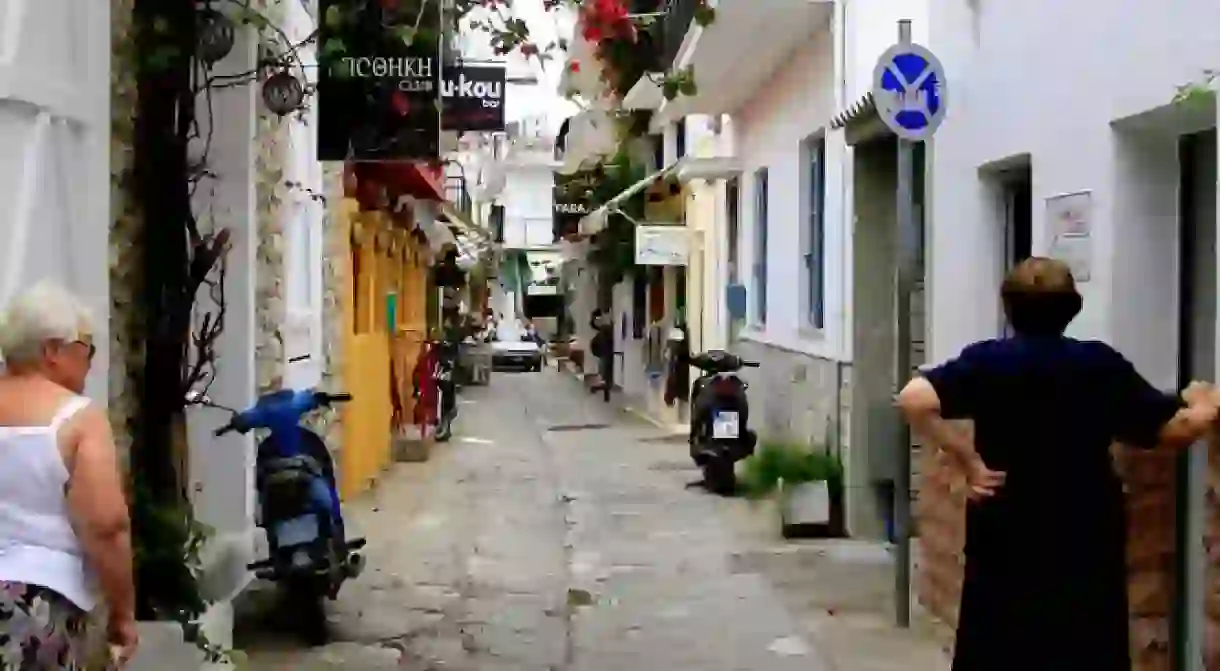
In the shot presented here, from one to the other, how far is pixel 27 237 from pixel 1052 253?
14.0 ft

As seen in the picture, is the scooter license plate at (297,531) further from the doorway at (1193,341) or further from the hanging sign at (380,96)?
the doorway at (1193,341)

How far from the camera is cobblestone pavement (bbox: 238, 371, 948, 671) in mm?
8875

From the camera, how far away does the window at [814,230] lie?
14.6 m

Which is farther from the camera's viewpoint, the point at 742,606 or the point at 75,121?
the point at 742,606

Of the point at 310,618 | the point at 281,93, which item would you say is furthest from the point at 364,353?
the point at 310,618

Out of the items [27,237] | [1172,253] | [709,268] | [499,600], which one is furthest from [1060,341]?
[709,268]

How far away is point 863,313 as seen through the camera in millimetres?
12672

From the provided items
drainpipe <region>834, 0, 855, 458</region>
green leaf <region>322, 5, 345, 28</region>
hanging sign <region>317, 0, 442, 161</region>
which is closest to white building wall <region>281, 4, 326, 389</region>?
hanging sign <region>317, 0, 442, 161</region>

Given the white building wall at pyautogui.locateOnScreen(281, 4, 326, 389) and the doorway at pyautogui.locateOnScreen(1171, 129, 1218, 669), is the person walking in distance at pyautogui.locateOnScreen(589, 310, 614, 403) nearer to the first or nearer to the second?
the white building wall at pyautogui.locateOnScreen(281, 4, 326, 389)

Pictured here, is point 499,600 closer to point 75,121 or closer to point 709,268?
point 75,121

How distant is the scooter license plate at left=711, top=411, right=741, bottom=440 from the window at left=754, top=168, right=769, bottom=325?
191cm

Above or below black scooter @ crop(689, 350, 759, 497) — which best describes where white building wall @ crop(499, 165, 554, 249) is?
above

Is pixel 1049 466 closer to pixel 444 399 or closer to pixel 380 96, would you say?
pixel 380 96

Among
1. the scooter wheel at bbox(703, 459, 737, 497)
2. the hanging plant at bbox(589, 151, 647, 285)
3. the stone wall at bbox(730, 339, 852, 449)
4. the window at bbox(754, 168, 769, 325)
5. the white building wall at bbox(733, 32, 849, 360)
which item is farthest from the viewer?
the hanging plant at bbox(589, 151, 647, 285)
